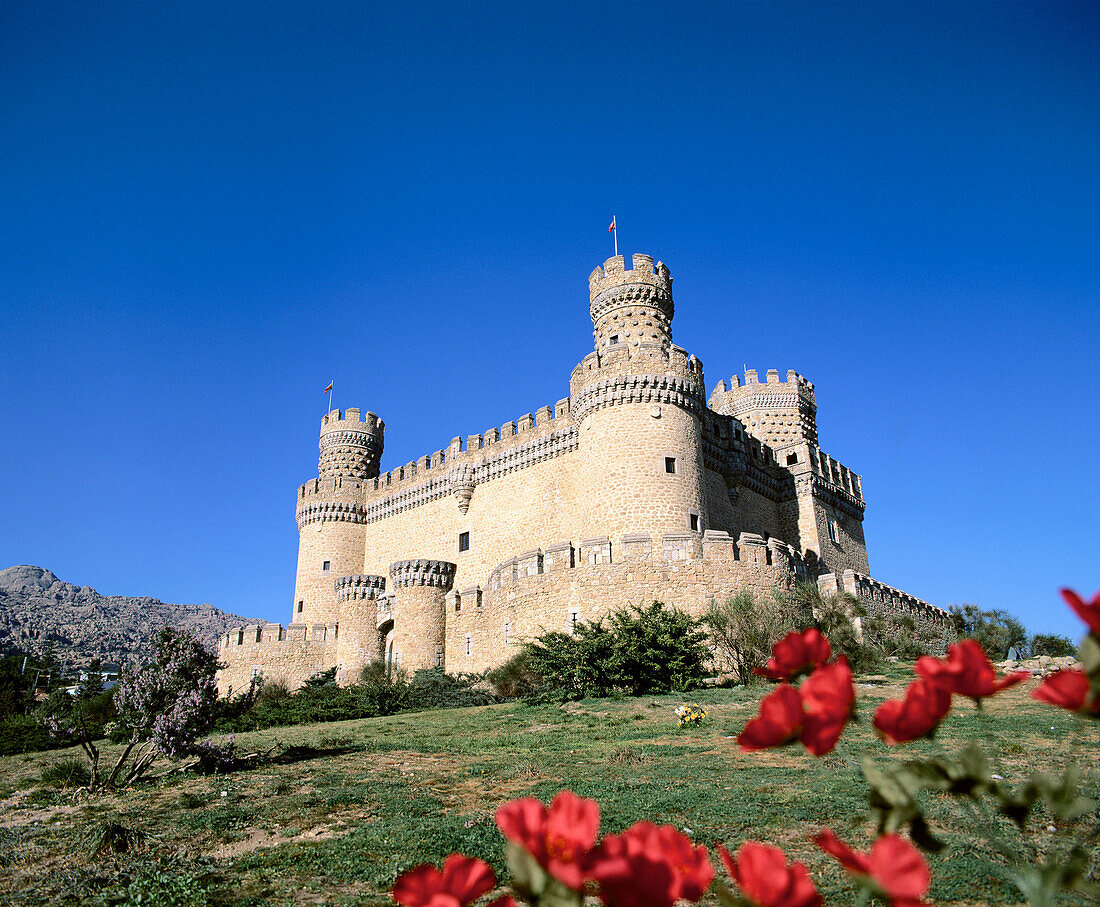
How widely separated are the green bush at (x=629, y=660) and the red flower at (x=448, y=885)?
1576 cm

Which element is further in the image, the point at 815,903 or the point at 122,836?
the point at 122,836

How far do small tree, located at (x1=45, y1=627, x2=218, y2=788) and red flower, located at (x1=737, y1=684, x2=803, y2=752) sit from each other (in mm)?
10413

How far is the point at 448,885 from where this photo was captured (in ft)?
5.76

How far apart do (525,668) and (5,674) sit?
104ft

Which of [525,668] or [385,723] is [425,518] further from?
[385,723]

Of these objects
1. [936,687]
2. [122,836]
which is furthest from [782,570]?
[936,687]

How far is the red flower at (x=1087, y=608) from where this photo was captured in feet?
5.77

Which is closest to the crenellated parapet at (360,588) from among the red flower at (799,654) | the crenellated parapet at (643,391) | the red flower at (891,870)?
the crenellated parapet at (643,391)

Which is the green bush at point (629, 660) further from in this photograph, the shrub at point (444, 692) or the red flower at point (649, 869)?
the red flower at point (649, 869)

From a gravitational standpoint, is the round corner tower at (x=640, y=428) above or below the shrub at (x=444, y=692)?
above

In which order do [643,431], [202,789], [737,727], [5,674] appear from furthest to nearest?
[5,674], [643,431], [737,727], [202,789]

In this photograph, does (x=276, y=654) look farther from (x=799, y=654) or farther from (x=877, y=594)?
(x=799, y=654)

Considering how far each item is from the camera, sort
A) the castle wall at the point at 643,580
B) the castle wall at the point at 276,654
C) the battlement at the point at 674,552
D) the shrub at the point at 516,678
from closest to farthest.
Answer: the shrub at the point at 516,678
the castle wall at the point at 643,580
the battlement at the point at 674,552
the castle wall at the point at 276,654

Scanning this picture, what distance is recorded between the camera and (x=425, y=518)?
34469 millimetres
